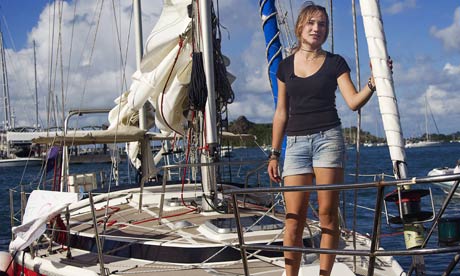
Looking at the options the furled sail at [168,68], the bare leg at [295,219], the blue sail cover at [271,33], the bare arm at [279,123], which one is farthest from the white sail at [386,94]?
the furled sail at [168,68]

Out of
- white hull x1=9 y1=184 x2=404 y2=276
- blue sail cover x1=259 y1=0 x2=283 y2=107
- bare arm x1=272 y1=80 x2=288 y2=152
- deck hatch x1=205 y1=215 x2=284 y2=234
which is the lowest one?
white hull x1=9 y1=184 x2=404 y2=276

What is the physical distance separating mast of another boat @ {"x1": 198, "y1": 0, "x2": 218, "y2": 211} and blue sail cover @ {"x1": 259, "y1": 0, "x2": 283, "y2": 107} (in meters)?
0.82

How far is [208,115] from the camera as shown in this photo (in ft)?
26.8

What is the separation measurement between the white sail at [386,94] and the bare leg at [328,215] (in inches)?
19.1

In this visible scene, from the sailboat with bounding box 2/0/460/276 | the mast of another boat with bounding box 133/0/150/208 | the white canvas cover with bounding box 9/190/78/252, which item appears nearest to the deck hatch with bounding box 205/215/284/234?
the sailboat with bounding box 2/0/460/276

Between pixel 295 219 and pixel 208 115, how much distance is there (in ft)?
12.4

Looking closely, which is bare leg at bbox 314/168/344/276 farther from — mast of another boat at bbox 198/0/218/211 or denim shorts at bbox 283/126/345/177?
mast of another boat at bbox 198/0/218/211

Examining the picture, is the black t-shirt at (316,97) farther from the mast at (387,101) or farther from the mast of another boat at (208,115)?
the mast of another boat at (208,115)

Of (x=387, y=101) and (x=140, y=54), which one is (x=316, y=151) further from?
(x=140, y=54)

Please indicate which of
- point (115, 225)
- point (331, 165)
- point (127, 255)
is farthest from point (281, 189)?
point (115, 225)

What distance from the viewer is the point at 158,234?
275 inches

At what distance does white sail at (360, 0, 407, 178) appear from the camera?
4180 millimetres

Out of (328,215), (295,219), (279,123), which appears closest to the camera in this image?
(328,215)

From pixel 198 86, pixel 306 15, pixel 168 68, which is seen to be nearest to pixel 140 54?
pixel 168 68
